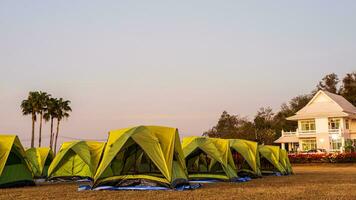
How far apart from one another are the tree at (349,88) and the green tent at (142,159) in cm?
6611

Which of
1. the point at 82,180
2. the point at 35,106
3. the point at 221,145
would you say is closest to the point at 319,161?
the point at 221,145

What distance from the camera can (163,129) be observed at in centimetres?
1625

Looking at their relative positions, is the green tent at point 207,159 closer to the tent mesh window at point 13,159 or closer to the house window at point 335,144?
the tent mesh window at point 13,159

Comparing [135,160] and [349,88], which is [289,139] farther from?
[135,160]

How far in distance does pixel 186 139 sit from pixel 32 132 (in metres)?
36.4

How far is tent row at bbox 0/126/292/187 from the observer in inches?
599

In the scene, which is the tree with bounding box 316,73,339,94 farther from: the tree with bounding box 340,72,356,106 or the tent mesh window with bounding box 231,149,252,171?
the tent mesh window with bounding box 231,149,252,171

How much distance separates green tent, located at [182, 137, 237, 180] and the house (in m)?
39.4

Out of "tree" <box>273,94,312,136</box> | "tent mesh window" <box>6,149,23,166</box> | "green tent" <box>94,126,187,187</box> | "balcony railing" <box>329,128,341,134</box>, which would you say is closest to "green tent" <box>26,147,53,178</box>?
"tent mesh window" <box>6,149,23,166</box>

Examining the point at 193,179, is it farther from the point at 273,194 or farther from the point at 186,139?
the point at 273,194

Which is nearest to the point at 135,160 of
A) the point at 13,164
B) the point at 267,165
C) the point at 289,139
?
the point at 13,164

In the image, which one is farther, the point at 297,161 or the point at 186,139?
the point at 297,161

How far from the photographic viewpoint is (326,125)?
5784 centimetres

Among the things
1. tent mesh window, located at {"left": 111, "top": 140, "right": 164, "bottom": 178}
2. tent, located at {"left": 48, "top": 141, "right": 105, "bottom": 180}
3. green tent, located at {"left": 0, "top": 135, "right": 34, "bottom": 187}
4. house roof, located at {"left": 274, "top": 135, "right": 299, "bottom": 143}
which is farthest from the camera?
house roof, located at {"left": 274, "top": 135, "right": 299, "bottom": 143}
